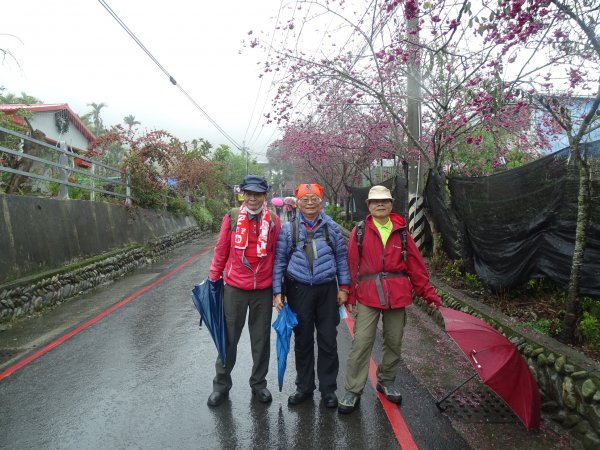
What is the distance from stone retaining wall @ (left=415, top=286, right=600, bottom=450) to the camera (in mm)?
3307

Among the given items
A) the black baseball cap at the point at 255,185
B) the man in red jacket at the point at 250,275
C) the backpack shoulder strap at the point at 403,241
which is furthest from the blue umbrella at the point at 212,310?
the backpack shoulder strap at the point at 403,241

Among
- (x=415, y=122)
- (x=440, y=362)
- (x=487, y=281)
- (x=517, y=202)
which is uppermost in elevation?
(x=415, y=122)

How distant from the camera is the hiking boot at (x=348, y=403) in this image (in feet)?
12.3

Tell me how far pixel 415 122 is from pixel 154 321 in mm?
6598

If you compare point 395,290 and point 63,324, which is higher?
point 395,290

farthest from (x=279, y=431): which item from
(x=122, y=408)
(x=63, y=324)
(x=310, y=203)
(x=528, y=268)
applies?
(x=63, y=324)

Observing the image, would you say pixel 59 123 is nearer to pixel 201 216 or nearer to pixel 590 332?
pixel 201 216

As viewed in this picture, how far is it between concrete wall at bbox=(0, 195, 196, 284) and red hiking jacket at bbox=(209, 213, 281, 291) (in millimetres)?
4577

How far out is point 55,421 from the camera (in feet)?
12.1

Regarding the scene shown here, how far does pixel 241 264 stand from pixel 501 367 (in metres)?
2.07

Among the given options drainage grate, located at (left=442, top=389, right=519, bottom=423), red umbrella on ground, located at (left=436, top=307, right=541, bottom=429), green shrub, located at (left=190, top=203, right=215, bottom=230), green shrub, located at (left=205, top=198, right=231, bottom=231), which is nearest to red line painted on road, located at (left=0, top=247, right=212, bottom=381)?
drainage grate, located at (left=442, top=389, right=519, bottom=423)

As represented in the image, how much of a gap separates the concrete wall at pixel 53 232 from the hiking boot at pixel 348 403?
554 cm

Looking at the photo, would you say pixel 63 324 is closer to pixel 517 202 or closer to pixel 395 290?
pixel 395 290

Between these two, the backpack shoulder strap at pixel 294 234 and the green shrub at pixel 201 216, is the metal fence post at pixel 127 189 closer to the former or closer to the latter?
the green shrub at pixel 201 216
